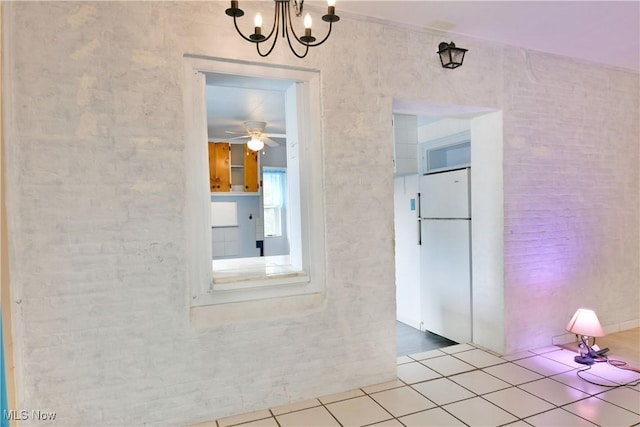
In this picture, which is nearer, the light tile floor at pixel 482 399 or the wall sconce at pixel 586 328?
the light tile floor at pixel 482 399

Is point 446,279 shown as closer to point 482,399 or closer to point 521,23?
point 482,399

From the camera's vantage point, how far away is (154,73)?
7.21 feet

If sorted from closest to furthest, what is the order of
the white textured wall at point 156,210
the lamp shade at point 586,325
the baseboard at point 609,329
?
the white textured wall at point 156,210 → the lamp shade at point 586,325 → the baseboard at point 609,329

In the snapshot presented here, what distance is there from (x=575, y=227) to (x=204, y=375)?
11.1 feet

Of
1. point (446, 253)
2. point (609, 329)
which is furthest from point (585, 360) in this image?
point (446, 253)

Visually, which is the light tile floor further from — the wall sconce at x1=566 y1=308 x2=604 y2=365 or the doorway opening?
the doorway opening

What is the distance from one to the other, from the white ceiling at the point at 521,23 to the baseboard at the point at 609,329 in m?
2.18

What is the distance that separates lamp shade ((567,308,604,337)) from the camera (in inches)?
117

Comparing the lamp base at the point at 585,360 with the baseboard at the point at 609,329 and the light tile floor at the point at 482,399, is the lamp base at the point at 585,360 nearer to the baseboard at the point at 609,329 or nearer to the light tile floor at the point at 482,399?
the light tile floor at the point at 482,399

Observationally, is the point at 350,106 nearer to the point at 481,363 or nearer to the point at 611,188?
the point at 481,363

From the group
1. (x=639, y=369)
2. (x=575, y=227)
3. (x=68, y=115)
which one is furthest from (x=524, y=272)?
(x=68, y=115)

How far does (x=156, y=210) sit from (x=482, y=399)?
2.36 m

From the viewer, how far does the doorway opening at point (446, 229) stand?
128 inches

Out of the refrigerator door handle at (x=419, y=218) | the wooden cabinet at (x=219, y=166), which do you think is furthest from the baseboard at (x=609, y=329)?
the wooden cabinet at (x=219, y=166)
